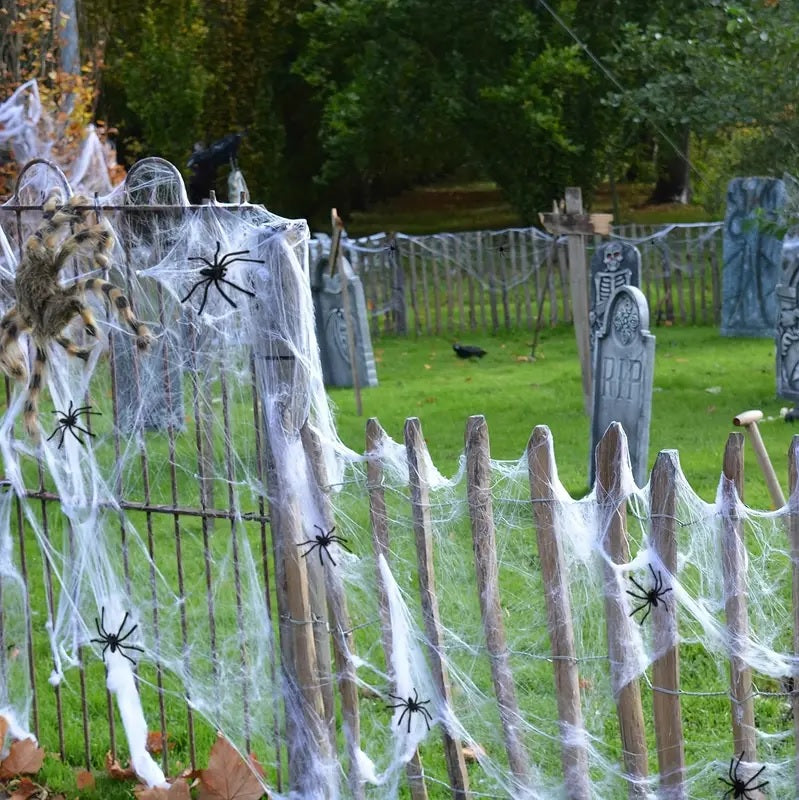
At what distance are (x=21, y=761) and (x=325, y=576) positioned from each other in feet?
4.84

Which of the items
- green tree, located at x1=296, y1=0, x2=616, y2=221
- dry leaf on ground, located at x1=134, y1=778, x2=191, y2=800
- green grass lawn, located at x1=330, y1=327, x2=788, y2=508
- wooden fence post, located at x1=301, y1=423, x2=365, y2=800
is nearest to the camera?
wooden fence post, located at x1=301, y1=423, x2=365, y2=800

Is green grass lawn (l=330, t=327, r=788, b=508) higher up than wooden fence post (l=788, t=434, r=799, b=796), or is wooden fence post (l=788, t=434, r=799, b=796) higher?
wooden fence post (l=788, t=434, r=799, b=796)

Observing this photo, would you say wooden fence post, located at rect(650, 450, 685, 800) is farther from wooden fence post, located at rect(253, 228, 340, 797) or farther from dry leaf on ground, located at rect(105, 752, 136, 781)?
dry leaf on ground, located at rect(105, 752, 136, 781)

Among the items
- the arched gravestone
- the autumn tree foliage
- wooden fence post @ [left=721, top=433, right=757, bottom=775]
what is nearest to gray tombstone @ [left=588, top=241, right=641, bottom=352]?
the autumn tree foliage

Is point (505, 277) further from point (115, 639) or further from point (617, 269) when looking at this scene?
point (115, 639)

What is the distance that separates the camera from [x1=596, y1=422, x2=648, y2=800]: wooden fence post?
312cm

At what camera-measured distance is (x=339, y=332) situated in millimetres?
12828

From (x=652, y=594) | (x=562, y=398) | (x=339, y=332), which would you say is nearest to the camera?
(x=652, y=594)

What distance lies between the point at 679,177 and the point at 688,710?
27.4 metres

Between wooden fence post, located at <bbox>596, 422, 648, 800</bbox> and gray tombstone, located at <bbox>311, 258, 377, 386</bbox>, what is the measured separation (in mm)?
9458

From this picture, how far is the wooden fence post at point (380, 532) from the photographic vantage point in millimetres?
3488

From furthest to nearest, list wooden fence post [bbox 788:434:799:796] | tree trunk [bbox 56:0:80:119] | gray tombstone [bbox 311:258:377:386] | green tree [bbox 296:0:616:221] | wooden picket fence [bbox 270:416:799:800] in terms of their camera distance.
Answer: green tree [bbox 296:0:616:221] → gray tombstone [bbox 311:258:377:386] → tree trunk [bbox 56:0:80:119] → wooden picket fence [bbox 270:416:799:800] → wooden fence post [bbox 788:434:799:796]

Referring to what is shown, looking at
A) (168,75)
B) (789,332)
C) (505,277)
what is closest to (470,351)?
(505,277)

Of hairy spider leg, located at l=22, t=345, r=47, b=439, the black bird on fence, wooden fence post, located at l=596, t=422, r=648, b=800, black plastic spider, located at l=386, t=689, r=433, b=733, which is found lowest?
the black bird on fence
